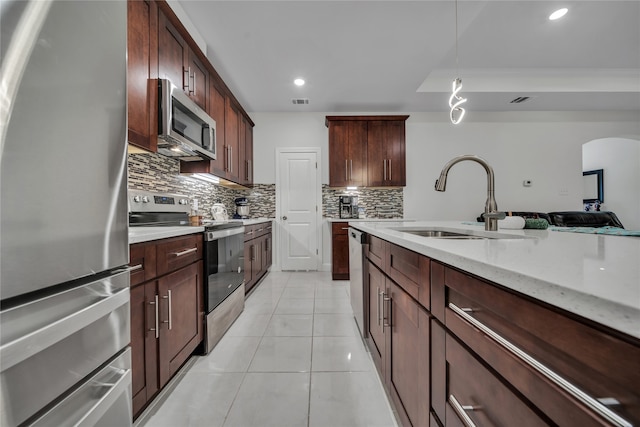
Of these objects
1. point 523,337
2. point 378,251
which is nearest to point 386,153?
point 378,251

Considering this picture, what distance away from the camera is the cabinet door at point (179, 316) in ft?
4.31

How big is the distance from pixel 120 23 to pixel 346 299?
2.83 meters

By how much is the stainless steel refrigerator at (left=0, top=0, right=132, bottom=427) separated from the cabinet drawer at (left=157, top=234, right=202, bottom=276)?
59 centimetres

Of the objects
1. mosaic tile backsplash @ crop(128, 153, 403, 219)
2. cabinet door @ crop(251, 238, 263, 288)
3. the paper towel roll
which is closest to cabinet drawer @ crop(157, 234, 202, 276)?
mosaic tile backsplash @ crop(128, 153, 403, 219)

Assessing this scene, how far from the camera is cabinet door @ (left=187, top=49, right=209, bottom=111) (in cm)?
224

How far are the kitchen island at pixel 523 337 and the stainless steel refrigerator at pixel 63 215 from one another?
34.4 inches

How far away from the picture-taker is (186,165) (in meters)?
2.64

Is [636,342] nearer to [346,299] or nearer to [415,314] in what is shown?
[415,314]

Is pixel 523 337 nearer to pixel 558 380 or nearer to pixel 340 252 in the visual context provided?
pixel 558 380

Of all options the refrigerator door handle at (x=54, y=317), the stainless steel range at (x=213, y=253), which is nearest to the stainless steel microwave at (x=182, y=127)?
the stainless steel range at (x=213, y=253)

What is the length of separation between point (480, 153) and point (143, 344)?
5330 mm

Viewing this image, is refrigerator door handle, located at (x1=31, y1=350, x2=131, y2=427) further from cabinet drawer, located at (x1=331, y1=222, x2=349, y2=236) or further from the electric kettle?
cabinet drawer, located at (x1=331, y1=222, x2=349, y2=236)

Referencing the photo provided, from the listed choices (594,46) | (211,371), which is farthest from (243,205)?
(594,46)

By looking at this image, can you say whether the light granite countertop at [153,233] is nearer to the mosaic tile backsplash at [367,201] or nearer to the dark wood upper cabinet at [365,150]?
the dark wood upper cabinet at [365,150]
